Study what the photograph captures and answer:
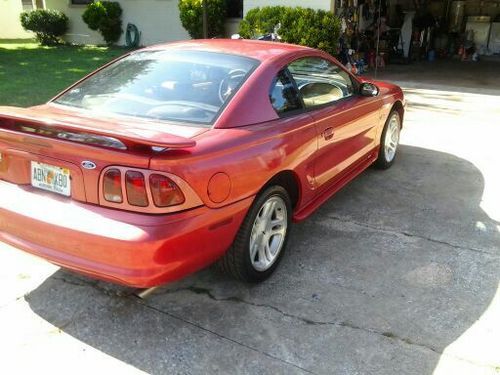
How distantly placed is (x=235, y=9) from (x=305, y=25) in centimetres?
386

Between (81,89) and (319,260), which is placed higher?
(81,89)

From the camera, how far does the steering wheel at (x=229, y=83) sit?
306cm

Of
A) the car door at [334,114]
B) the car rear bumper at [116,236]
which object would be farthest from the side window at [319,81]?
the car rear bumper at [116,236]

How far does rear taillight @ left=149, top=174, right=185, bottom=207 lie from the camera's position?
242cm

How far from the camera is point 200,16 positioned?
14.1m

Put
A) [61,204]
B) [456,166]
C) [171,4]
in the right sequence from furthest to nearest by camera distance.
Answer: [171,4] < [456,166] < [61,204]

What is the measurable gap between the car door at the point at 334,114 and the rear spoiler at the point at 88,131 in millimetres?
1436

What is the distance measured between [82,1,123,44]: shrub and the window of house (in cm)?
433

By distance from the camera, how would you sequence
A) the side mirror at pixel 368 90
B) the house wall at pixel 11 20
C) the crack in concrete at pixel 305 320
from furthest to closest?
the house wall at pixel 11 20 → the side mirror at pixel 368 90 → the crack in concrete at pixel 305 320

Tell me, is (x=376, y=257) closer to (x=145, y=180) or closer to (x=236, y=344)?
(x=236, y=344)

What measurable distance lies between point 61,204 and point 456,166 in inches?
181

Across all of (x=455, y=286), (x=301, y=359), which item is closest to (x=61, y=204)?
(x=301, y=359)

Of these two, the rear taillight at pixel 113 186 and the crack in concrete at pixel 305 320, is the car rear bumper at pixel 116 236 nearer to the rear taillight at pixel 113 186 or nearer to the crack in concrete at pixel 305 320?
the rear taillight at pixel 113 186

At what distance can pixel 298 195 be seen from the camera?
355cm
